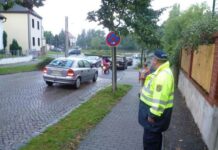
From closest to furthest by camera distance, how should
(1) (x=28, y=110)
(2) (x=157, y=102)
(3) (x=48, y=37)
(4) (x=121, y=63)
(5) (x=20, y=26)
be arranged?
1. (2) (x=157, y=102)
2. (1) (x=28, y=110)
3. (4) (x=121, y=63)
4. (5) (x=20, y=26)
5. (3) (x=48, y=37)

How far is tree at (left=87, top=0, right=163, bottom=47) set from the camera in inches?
422

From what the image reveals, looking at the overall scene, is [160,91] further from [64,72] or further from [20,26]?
[20,26]

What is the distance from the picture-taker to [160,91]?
3.88 metres

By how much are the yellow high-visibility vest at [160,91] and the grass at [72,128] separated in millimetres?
2014

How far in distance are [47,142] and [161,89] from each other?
268cm

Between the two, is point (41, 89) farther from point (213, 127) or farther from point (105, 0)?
point (213, 127)

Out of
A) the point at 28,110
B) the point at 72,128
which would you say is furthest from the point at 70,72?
the point at 72,128

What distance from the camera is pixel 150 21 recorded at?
11438 millimetres

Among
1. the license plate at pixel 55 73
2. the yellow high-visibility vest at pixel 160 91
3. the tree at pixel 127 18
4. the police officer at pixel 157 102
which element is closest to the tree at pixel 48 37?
the license plate at pixel 55 73

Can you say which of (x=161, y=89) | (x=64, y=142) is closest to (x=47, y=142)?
(x=64, y=142)

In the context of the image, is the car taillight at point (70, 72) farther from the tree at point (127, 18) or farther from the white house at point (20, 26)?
the white house at point (20, 26)

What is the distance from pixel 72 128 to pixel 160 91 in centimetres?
309

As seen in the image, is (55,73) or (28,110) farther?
(55,73)

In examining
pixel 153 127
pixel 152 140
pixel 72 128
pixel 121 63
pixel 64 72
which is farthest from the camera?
pixel 121 63
